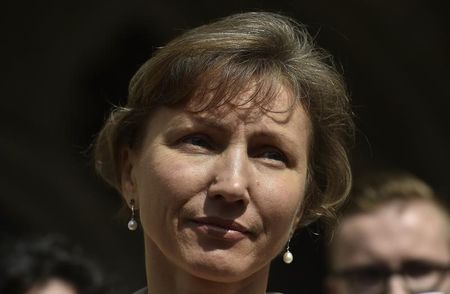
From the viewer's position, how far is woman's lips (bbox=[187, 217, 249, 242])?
2.03 metres

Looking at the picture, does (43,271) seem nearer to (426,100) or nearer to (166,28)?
(166,28)

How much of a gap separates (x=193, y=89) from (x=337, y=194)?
46cm

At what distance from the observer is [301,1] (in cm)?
687

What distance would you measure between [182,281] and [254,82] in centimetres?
40

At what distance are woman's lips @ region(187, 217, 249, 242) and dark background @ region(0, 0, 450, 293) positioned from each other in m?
4.86

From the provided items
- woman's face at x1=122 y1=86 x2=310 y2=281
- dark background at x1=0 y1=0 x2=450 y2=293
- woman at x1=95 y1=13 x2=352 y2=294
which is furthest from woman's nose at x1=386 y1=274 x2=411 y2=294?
dark background at x1=0 y1=0 x2=450 y2=293

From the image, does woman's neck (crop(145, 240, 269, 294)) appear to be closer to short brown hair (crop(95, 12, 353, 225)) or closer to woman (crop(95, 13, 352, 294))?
woman (crop(95, 13, 352, 294))

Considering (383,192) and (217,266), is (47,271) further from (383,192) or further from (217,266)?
(217,266)

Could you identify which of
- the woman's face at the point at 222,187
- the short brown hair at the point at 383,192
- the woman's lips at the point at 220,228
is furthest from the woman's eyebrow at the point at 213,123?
the short brown hair at the point at 383,192

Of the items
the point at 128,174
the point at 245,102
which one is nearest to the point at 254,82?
the point at 245,102

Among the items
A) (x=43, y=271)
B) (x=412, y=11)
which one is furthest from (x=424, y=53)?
(x=43, y=271)

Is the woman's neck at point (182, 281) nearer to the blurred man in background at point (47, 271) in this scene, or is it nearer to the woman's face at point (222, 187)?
the woman's face at point (222, 187)

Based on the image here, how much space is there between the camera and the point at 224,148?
82.5 inches

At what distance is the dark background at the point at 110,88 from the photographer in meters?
7.09
